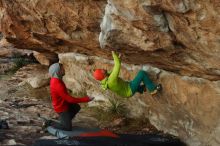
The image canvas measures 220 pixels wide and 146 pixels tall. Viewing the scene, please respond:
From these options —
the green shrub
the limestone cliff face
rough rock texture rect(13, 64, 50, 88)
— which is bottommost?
the green shrub

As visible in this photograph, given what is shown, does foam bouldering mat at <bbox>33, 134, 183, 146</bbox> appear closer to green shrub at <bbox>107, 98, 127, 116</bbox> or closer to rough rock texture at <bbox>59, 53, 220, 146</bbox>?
rough rock texture at <bbox>59, 53, 220, 146</bbox>

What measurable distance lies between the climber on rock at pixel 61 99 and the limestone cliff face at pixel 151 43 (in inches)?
51.3

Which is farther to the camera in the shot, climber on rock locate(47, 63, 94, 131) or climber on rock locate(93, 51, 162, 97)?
climber on rock locate(93, 51, 162, 97)

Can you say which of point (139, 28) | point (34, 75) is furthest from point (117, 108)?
point (34, 75)

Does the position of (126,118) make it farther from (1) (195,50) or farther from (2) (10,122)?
(1) (195,50)

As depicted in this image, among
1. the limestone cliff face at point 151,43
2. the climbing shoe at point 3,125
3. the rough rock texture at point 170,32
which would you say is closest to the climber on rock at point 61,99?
the climbing shoe at point 3,125

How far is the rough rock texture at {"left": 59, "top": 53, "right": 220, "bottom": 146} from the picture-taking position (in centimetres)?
1030

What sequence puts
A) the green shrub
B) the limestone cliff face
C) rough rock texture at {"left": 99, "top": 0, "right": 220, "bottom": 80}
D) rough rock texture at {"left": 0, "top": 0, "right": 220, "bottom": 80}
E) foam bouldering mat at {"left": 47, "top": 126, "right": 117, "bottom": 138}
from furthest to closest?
the green shrub → foam bouldering mat at {"left": 47, "top": 126, "right": 117, "bottom": 138} → the limestone cliff face → rough rock texture at {"left": 0, "top": 0, "right": 220, "bottom": 80} → rough rock texture at {"left": 99, "top": 0, "right": 220, "bottom": 80}

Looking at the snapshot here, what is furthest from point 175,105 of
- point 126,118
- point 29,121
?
point 29,121

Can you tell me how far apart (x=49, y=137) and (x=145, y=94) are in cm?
275

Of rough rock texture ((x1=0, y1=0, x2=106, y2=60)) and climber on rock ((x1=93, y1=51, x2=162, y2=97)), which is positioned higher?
rough rock texture ((x1=0, y1=0, x2=106, y2=60))

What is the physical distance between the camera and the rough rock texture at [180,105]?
33.8 ft

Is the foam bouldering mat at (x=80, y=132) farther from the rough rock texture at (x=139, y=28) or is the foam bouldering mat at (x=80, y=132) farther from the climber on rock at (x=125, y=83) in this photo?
the rough rock texture at (x=139, y=28)

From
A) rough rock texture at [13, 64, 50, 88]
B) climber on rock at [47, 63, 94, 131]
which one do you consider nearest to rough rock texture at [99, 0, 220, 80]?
climber on rock at [47, 63, 94, 131]
